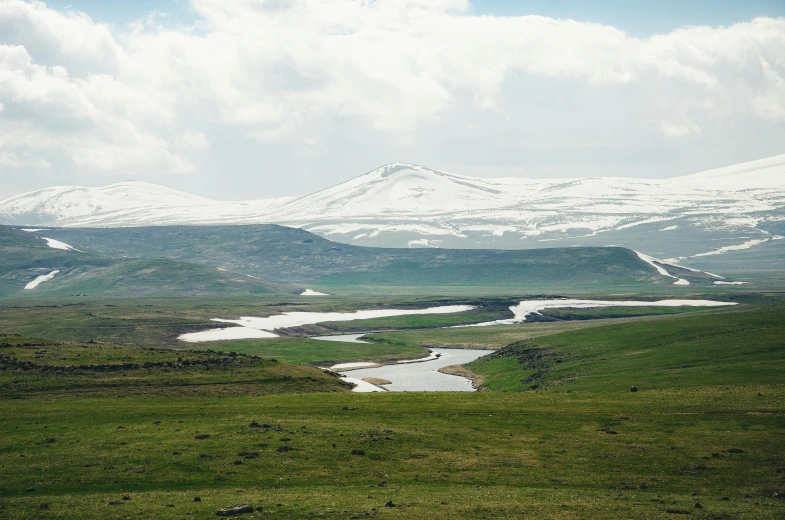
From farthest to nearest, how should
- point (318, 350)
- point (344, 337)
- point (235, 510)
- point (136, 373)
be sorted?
point (344, 337) → point (318, 350) → point (136, 373) → point (235, 510)

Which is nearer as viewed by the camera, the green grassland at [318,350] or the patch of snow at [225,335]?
Result: the green grassland at [318,350]

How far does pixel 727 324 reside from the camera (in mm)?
107562

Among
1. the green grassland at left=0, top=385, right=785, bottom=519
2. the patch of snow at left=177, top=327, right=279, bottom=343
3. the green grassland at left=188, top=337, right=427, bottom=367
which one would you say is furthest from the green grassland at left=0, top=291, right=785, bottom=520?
the patch of snow at left=177, top=327, right=279, bottom=343

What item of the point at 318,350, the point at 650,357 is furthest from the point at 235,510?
the point at 318,350

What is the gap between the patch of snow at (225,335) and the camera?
16800 centimetres

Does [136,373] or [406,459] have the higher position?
[136,373]

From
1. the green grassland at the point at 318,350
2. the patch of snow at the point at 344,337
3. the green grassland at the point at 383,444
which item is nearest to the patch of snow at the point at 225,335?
the green grassland at the point at 318,350

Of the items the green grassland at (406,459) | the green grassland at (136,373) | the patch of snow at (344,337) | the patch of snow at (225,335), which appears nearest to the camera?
the green grassland at (406,459)

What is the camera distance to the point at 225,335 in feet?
578

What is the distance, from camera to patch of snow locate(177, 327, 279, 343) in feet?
551

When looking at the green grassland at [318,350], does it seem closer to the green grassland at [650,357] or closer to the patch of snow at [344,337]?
the patch of snow at [344,337]

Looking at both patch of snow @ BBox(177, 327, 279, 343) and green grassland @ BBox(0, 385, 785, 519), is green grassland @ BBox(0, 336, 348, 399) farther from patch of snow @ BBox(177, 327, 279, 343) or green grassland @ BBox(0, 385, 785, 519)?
patch of snow @ BBox(177, 327, 279, 343)

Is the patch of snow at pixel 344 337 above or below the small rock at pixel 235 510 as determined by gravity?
below

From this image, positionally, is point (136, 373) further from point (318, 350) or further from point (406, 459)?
point (318, 350)
